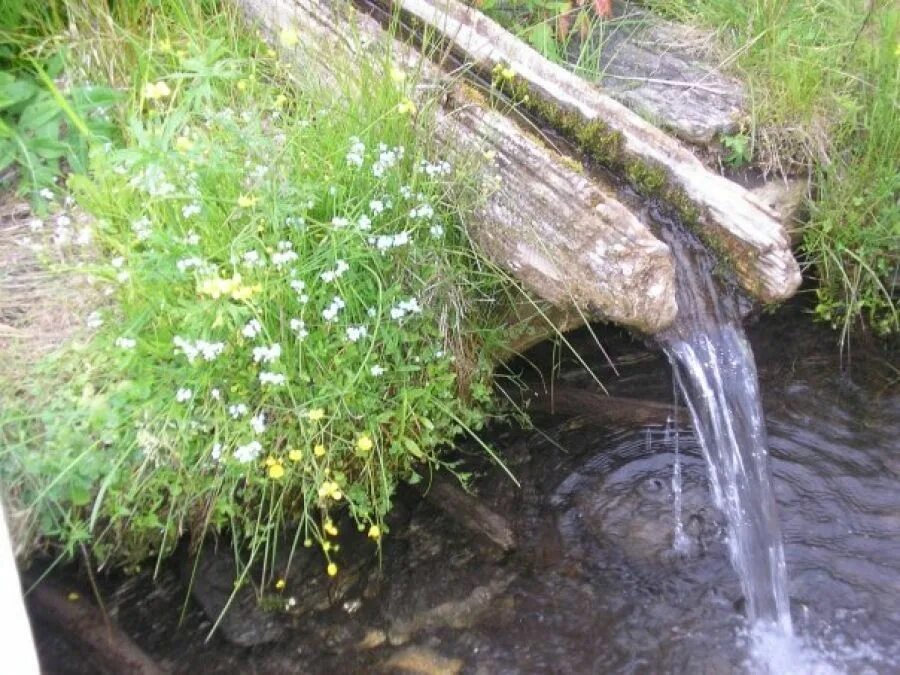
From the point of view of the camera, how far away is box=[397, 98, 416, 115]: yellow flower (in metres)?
2.67

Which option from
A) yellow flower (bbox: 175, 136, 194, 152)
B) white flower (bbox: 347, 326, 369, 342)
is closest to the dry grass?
yellow flower (bbox: 175, 136, 194, 152)

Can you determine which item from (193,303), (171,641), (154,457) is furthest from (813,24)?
(171,641)

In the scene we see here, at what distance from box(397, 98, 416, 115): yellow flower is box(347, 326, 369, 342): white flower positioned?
70cm

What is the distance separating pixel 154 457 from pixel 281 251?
2.31 ft

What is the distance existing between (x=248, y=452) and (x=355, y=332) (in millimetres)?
467

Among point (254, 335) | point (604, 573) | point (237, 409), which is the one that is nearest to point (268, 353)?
point (254, 335)

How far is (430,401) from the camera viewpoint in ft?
9.16

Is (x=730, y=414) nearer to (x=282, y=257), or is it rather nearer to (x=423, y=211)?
(x=423, y=211)

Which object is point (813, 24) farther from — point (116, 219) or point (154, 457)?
point (154, 457)

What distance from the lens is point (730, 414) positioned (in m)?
2.92

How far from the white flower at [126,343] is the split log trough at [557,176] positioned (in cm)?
112

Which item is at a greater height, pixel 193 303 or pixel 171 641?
pixel 193 303

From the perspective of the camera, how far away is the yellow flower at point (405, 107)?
267 cm

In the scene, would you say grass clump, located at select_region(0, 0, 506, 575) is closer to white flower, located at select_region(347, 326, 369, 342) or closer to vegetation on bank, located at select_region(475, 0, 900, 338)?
white flower, located at select_region(347, 326, 369, 342)
